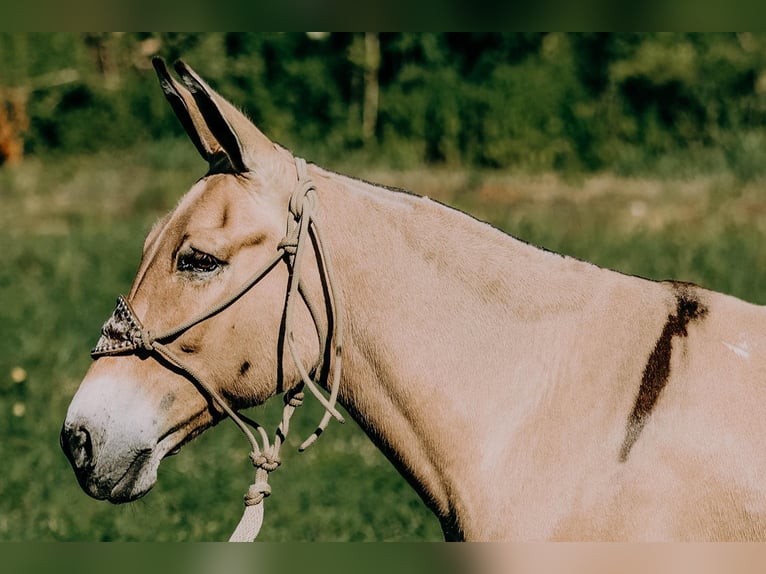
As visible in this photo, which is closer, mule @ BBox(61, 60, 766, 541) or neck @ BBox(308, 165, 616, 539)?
mule @ BBox(61, 60, 766, 541)

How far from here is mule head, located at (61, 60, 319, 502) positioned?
3271 mm

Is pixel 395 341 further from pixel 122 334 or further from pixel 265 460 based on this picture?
pixel 122 334

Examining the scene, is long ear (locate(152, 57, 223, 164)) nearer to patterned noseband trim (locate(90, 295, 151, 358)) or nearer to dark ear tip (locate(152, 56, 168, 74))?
dark ear tip (locate(152, 56, 168, 74))

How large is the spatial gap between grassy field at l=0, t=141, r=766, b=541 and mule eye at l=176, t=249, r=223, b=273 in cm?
299

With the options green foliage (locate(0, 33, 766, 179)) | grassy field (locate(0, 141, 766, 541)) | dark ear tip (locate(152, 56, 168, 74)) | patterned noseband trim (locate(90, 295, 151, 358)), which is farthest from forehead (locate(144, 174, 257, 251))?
green foliage (locate(0, 33, 766, 179))

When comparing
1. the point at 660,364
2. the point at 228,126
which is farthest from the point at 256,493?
the point at 660,364

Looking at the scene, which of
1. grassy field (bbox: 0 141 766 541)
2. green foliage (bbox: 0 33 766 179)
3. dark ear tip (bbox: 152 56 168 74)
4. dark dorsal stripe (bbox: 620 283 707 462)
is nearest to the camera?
dark dorsal stripe (bbox: 620 283 707 462)

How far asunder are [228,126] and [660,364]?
137 cm

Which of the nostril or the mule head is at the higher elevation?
the mule head

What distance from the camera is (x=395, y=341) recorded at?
3.33 meters

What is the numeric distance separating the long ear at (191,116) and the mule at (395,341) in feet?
0.26

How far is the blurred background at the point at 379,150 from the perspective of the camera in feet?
32.2
